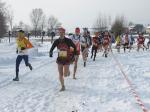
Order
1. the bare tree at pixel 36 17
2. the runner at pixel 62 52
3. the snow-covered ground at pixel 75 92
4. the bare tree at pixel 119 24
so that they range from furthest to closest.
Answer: the bare tree at pixel 36 17, the bare tree at pixel 119 24, the runner at pixel 62 52, the snow-covered ground at pixel 75 92

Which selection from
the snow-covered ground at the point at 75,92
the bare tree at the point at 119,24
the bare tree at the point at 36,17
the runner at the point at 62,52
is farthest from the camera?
the bare tree at the point at 36,17

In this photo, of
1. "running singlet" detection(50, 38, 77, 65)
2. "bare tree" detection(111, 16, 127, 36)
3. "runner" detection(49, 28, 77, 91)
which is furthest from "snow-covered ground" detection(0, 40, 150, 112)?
"bare tree" detection(111, 16, 127, 36)

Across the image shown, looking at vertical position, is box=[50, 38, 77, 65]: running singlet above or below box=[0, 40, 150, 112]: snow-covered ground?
above

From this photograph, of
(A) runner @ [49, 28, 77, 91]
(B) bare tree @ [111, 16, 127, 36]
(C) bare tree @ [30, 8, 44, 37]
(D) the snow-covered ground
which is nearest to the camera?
(D) the snow-covered ground

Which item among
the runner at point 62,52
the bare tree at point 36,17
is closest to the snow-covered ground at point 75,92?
the runner at point 62,52

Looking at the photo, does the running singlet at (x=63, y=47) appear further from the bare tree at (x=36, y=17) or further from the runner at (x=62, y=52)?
the bare tree at (x=36, y=17)

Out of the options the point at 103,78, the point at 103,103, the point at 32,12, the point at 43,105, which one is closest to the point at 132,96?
the point at 103,103

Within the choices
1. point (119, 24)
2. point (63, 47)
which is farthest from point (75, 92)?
point (119, 24)

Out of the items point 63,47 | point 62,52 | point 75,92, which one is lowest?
point 75,92

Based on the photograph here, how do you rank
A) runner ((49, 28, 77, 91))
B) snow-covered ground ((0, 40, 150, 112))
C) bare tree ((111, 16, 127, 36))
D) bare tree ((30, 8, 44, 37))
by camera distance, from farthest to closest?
bare tree ((30, 8, 44, 37)) → bare tree ((111, 16, 127, 36)) → runner ((49, 28, 77, 91)) → snow-covered ground ((0, 40, 150, 112))

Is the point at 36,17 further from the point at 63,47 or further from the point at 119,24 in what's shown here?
the point at 63,47

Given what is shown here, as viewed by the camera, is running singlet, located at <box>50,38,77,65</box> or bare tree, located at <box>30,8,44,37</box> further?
bare tree, located at <box>30,8,44,37</box>

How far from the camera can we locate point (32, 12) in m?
128

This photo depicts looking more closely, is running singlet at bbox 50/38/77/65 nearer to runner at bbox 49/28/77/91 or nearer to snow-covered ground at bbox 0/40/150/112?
runner at bbox 49/28/77/91
